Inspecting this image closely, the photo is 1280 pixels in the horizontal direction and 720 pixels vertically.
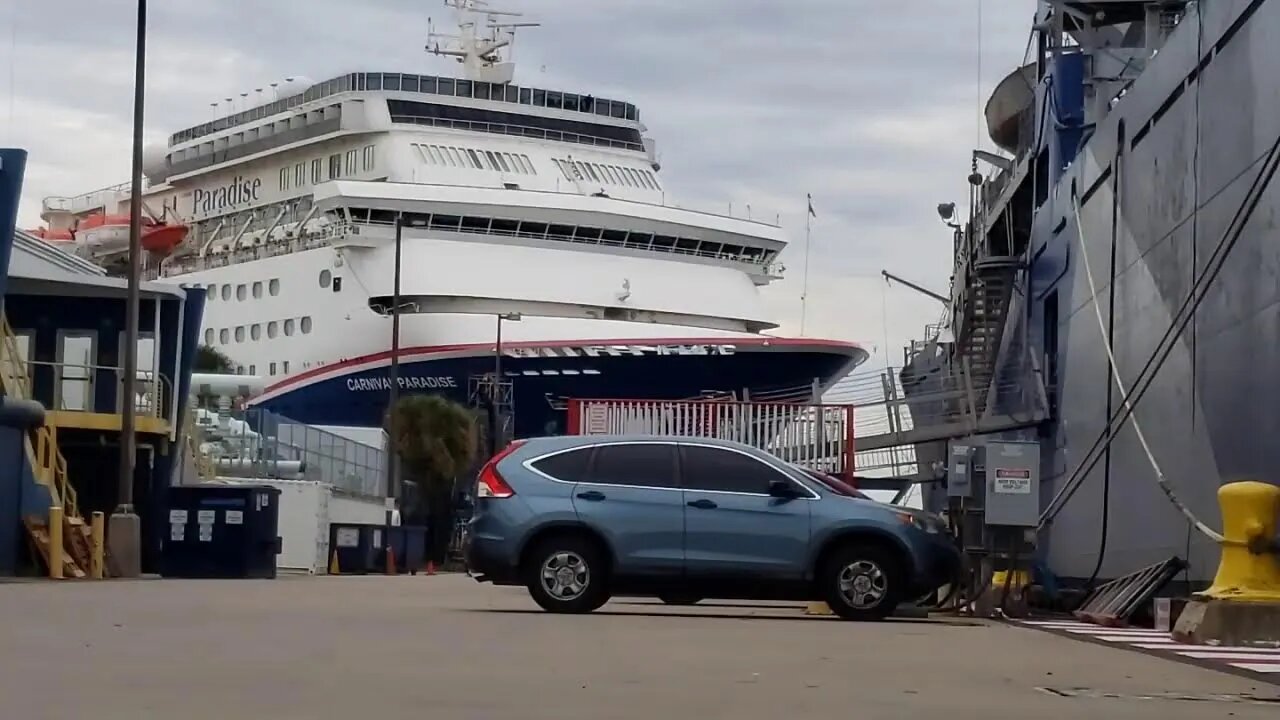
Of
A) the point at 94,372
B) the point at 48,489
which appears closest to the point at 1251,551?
the point at 48,489

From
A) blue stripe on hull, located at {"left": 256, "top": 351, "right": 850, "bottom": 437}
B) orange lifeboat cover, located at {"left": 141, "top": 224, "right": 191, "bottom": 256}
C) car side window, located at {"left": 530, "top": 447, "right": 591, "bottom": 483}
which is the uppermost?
orange lifeboat cover, located at {"left": 141, "top": 224, "right": 191, "bottom": 256}

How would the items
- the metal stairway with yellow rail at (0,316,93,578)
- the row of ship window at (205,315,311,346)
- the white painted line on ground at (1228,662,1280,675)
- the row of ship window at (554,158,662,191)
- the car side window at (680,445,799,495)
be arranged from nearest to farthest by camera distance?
the white painted line on ground at (1228,662,1280,675), the car side window at (680,445,799,495), the metal stairway with yellow rail at (0,316,93,578), the row of ship window at (205,315,311,346), the row of ship window at (554,158,662,191)

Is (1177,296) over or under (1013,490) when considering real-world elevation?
over

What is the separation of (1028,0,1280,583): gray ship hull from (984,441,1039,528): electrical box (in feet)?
2.83

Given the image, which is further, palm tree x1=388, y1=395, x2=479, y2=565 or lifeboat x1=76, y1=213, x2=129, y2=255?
lifeboat x1=76, y1=213, x2=129, y2=255

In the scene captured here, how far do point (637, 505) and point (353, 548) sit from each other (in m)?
25.3

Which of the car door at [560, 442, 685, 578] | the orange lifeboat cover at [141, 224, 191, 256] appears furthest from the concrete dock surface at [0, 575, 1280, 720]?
the orange lifeboat cover at [141, 224, 191, 256]

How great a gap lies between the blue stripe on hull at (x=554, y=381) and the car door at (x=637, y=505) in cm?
3459

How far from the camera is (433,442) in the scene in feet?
169

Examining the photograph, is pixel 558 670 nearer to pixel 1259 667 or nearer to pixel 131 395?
pixel 1259 667

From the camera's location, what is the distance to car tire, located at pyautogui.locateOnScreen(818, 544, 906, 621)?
1475 cm

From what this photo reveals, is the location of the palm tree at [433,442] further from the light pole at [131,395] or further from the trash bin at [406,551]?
the light pole at [131,395]

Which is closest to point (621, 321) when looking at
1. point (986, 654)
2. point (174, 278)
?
point (174, 278)

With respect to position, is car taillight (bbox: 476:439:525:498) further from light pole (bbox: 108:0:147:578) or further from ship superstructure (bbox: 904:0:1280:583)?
light pole (bbox: 108:0:147:578)
